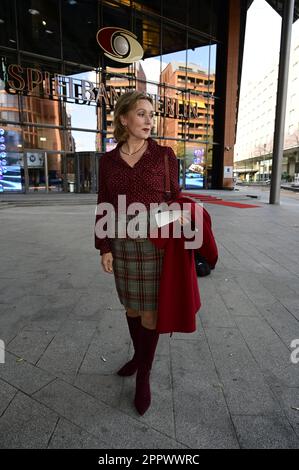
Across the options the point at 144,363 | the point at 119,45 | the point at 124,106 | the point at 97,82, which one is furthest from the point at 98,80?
the point at 144,363

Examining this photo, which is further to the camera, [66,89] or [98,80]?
[98,80]

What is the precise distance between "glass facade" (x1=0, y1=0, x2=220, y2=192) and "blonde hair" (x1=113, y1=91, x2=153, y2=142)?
15980mm

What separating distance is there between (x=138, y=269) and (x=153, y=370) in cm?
91

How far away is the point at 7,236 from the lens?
7.34 metres

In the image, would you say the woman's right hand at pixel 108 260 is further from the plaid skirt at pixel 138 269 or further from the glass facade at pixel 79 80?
the glass facade at pixel 79 80

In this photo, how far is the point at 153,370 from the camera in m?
2.34

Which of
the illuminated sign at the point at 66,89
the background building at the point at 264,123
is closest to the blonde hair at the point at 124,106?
the illuminated sign at the point at 66,89

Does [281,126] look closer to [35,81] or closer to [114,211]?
[35,81]

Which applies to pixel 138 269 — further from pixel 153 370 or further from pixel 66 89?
pixel 66 89

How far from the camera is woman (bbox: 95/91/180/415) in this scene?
1.85 meters

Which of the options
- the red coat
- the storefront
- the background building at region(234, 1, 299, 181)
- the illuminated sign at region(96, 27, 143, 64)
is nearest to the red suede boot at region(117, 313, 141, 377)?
the red coat

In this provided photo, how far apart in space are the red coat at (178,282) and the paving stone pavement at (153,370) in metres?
0.57

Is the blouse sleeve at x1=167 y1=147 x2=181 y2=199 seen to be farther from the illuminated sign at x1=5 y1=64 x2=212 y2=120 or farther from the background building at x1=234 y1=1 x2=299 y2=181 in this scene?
the background building at x1=234 y1=1 x2=299 y2=181

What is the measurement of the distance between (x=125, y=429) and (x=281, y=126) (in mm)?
14838
